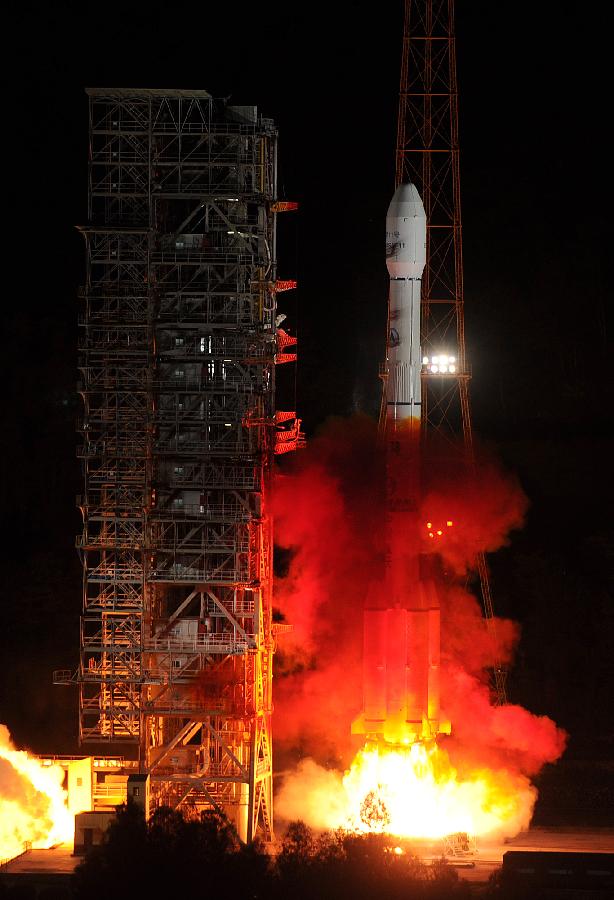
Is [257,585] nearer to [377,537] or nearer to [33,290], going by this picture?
[377,537]

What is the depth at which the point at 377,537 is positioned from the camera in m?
47.4

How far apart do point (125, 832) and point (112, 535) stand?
29.6 feet

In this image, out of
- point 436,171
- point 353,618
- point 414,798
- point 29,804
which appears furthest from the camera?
point 436,171

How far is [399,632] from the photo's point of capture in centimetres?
4556

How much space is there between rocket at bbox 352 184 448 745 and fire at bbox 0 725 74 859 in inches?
277

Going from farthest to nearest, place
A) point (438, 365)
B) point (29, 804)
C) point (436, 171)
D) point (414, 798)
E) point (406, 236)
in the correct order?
point (436, 171)
point (438, 365)
point (29, 804)
point (406, 236)
point (414, 798)

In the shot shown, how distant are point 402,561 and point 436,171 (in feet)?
41.7

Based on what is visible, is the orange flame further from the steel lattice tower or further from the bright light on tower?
the bright light on tower

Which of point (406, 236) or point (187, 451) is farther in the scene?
point (187, 451)

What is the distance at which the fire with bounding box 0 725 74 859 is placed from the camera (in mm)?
45469

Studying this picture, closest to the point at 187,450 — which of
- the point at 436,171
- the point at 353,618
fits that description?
the point at 353,618

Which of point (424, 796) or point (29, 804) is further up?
point (424, 796)

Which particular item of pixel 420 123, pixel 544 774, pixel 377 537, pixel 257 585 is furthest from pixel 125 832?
pixel 420 123

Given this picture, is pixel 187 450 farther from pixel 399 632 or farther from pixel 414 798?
pixel 414 798
